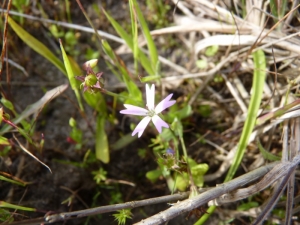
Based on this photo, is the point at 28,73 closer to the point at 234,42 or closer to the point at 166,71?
the point at 166,71

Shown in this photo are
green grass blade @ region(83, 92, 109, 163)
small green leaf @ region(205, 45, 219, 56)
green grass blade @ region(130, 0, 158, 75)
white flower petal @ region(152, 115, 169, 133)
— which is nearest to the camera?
white flower petal @ region(152, 115, 169, 133)

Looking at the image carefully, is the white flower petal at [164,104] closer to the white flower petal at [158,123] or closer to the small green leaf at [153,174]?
the white flower petal at [158,123]

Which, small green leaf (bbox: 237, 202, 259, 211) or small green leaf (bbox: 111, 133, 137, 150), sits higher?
small green leaf (bbox: 111, 133, 137, 150)

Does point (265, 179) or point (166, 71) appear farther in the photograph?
point (166, 71)

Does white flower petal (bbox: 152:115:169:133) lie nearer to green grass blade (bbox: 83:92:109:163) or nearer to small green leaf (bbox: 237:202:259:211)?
green grass blade (bbox: 83:92:109:163)

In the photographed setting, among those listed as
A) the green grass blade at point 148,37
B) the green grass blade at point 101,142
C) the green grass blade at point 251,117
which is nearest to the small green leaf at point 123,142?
the green grass blade at point 101,142

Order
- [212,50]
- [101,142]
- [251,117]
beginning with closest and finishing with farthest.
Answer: [251,117] < [101,142] < [212,50]

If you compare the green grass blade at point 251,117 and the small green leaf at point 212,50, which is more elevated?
the small green leaf at point 212,50

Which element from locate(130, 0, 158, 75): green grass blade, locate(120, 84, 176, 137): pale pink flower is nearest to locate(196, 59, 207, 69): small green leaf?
locate(130, 0, 158, 75): green grass blade

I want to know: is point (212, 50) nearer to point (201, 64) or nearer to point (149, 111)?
point (201, 64)

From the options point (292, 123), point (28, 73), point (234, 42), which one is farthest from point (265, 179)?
point (28, 73)

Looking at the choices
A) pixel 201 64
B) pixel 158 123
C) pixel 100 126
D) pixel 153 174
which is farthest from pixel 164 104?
pixel 201 64
